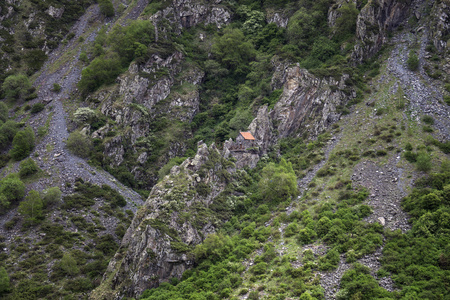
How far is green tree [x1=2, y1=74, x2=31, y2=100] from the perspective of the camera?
286 feet

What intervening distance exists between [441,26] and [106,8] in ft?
344

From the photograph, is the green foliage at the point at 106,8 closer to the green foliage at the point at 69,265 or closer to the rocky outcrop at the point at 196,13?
the rocky outcrop at the point at 196,13

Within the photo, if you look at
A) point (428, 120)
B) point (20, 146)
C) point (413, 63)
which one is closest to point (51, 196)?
point (20, 146)

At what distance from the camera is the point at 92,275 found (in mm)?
53125

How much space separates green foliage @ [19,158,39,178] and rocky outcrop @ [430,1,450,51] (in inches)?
3652

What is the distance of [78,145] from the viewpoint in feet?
236

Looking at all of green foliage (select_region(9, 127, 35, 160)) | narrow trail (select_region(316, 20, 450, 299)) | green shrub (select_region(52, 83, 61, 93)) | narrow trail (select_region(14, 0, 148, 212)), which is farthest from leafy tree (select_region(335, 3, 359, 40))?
green foliage (select_region(9, 127, 35, 160))

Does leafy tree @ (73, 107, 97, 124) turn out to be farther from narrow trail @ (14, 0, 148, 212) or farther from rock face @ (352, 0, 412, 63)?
rock face @ (352, 0, 412, 63)

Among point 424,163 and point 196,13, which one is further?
point 196,13

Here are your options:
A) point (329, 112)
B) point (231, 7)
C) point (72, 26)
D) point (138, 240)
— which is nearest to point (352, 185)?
point (329, 112)

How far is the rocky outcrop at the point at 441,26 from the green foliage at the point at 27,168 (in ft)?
304

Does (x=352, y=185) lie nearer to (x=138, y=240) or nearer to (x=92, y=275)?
(x=138, y=240)

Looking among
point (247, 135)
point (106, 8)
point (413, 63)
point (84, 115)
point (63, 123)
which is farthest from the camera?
point (106, 8)

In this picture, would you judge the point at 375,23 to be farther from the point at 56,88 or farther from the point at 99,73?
the point at 56,88
